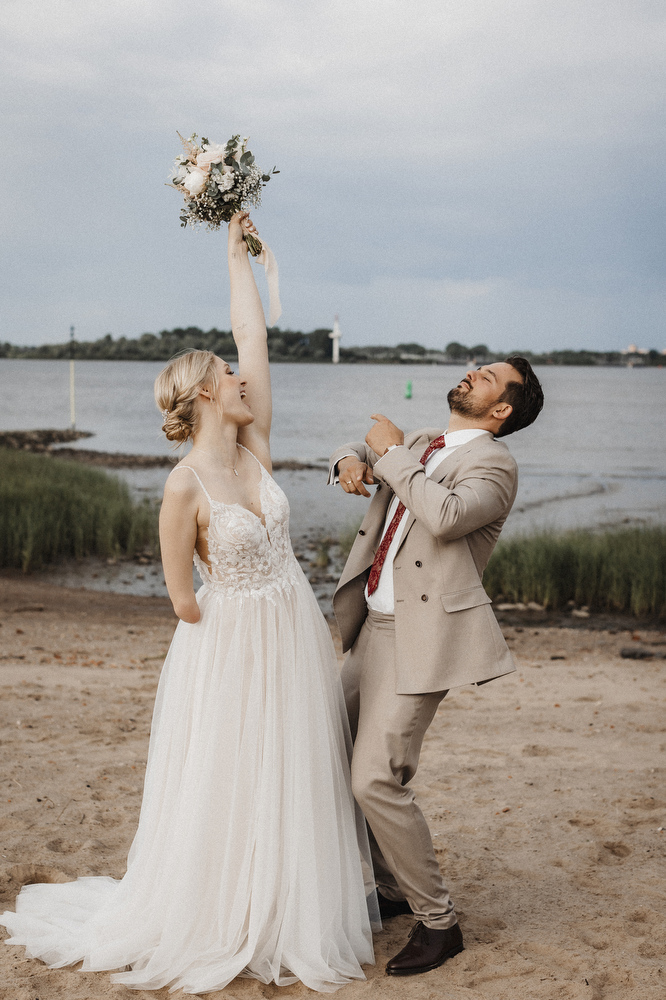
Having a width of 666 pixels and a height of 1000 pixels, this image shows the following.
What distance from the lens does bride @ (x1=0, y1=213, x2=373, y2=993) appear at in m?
3.30

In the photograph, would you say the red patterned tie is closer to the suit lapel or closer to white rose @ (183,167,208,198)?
the suit lapel

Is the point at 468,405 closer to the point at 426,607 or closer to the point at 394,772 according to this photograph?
the point at 426,607

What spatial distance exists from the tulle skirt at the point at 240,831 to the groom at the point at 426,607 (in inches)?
7.8

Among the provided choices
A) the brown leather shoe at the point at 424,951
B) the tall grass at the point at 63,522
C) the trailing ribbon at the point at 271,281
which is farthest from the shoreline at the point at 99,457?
the brown leather shoe at the point at 424,951

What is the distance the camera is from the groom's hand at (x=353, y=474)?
11.6 ft

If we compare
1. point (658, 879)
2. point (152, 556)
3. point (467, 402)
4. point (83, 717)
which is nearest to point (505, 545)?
point (152, 556)

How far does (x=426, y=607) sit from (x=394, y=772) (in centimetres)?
64

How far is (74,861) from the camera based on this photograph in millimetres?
4324

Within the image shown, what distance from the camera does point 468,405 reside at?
11.5 feet

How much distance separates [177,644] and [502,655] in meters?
A: 1.27

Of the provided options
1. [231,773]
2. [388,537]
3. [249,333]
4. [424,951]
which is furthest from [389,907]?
[249,333]

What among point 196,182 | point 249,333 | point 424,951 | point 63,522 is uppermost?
point 196,182

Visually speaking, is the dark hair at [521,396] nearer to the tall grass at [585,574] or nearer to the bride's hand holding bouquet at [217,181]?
the bride's hand holding bouquet at [217,181]

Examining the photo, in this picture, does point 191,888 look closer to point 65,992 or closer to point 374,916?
point 65,992
